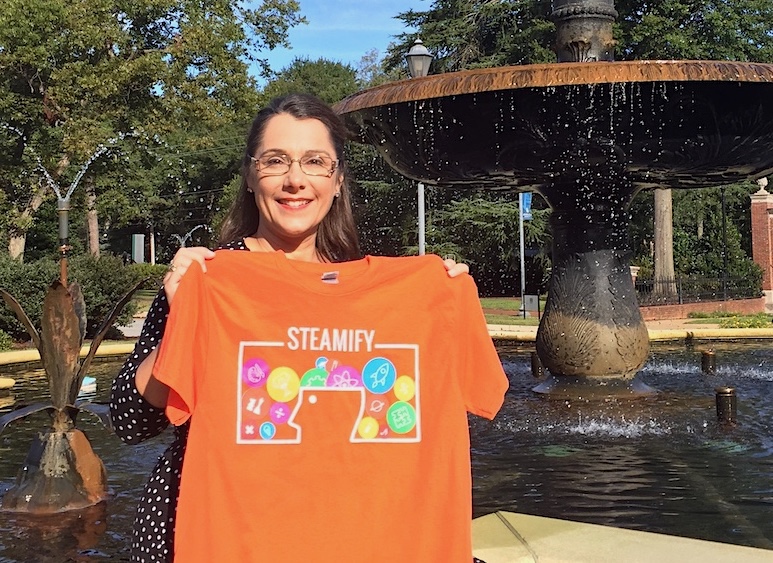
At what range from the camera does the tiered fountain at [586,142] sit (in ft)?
20.6

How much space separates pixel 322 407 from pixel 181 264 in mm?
493

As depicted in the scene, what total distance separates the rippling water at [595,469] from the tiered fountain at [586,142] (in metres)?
0.67

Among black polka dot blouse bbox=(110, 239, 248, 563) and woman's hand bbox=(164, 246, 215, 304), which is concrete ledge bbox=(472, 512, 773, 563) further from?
woman's hand bbox=(164, 246, 215, 304)

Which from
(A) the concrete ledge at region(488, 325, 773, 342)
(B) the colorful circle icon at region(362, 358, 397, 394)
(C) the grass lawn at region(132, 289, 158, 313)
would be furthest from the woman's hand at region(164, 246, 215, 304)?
(C) the grass lawn at region(132, 289, 158, 313)

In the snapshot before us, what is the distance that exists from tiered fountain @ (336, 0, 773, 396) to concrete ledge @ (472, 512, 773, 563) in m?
3.57

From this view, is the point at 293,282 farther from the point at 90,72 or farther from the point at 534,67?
the point at 90,72

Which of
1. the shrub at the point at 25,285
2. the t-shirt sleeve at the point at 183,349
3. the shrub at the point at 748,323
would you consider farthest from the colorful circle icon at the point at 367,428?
the shrub at the point at 748,323

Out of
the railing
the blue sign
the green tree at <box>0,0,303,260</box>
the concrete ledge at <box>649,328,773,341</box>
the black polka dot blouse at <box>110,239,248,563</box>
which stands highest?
the green tree at <box>0,0,303,260</box>

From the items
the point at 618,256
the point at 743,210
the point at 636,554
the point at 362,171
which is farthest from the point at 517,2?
the point at 636,554

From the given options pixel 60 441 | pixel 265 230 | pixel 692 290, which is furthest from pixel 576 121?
pixel 692 290

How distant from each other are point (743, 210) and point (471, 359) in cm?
4460

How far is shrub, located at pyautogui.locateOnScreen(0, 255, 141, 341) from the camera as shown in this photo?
16688 millimetres

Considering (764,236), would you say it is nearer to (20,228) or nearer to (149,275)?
(20,228)

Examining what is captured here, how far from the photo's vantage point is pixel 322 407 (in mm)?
2039
